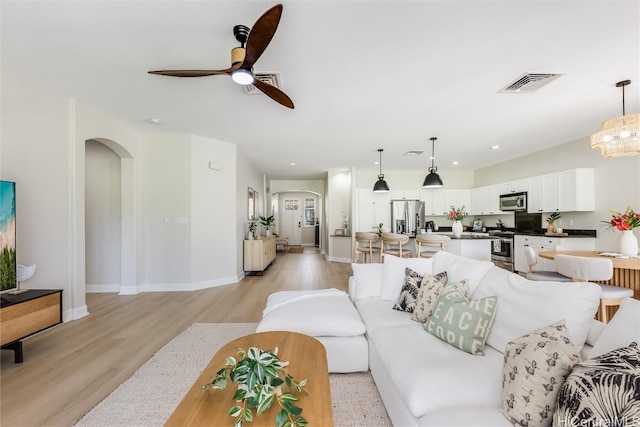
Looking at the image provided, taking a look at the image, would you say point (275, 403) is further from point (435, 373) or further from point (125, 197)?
point (125, 197)

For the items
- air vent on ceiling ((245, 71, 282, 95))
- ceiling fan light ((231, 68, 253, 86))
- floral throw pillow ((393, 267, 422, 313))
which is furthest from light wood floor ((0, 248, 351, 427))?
air vent on ceiling ((245, 71, 282, 95))

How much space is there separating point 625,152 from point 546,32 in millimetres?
1747

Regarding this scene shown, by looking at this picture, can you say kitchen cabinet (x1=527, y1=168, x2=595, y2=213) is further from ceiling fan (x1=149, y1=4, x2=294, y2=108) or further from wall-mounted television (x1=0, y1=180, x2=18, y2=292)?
wall-mounted television (x1=0, y1=180, x2=18, y2=292)

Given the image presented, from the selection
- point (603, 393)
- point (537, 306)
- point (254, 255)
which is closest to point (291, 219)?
point (254, 255)

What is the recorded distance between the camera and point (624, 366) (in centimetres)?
84

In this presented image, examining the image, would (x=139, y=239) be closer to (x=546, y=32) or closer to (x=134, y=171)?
(x=134, y=171)

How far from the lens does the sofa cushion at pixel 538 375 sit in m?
0.99

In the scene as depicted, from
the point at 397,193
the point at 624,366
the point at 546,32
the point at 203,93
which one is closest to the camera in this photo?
the point at 624,366

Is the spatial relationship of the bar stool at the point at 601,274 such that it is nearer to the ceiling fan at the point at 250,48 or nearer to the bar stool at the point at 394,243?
the bar stool at the point at 394,243

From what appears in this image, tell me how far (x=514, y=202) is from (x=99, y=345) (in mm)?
7561

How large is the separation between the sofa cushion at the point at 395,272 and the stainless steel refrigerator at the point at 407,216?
16.1 ft

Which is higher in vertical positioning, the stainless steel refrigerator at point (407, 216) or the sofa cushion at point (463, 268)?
the stainless steel refrigerator at point (407, 216)

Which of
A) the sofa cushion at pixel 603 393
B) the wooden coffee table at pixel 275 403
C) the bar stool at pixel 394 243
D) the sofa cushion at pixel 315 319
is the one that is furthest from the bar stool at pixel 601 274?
the wooden coffee table at pixel 275 403

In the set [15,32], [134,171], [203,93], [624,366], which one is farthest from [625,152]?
[134,171]
